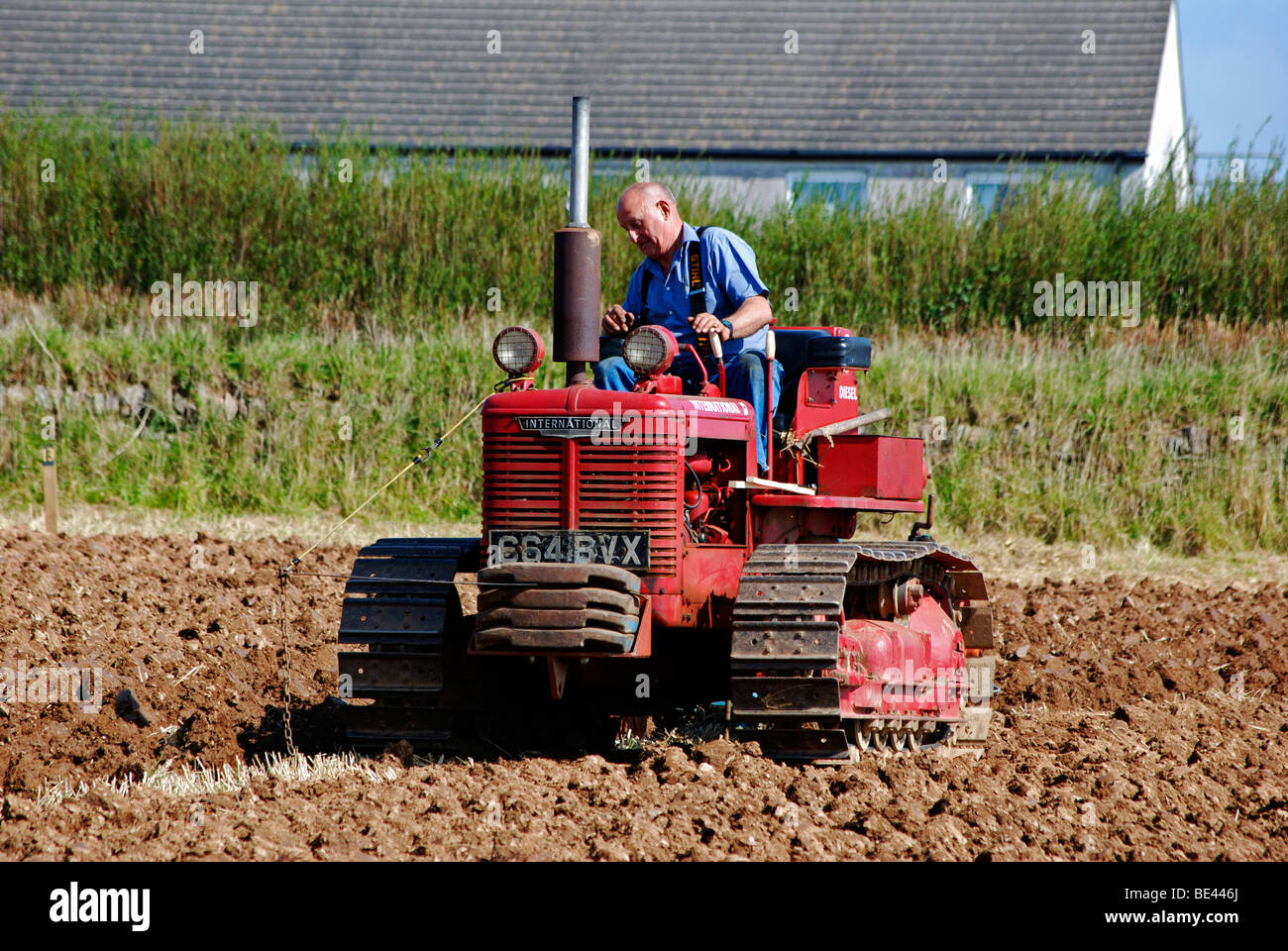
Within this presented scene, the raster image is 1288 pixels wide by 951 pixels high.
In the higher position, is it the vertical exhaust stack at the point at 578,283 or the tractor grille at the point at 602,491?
the vertical exhaust stack at the point at 578,283

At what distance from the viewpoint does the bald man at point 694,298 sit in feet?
20.4

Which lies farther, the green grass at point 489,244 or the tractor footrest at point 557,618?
the green grass at point 489,244

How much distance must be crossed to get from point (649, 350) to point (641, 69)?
19.6 meters

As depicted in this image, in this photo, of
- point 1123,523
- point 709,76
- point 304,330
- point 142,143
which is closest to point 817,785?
point 1123,523

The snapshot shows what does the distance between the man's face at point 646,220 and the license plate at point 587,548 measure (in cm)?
145

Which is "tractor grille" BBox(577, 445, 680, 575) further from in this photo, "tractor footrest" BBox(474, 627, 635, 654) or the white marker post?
the white marker post

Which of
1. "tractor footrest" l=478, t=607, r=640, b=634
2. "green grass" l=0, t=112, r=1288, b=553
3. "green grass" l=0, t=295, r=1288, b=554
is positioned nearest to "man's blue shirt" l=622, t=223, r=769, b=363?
"tractor footrest" l=478, t=607, r=640, b=634

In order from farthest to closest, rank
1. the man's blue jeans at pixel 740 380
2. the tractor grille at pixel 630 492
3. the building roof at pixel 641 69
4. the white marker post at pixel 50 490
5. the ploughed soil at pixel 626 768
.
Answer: the building roof at pixel 641 69 → the white marker post at pixel 50 490 → the man's blue jeans at pixel 740 380 → the tractor grille at pixel 630 492 → the ploughed soil at pixel 626 768

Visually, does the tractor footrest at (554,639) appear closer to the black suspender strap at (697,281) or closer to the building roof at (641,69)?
the black suspender strap at (697,281)

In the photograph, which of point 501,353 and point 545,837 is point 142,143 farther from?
point 545,837

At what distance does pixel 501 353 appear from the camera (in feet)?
19.1

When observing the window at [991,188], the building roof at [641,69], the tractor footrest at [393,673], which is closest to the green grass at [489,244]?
the window at [991,188]

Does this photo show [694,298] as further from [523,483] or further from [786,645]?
[786,645]

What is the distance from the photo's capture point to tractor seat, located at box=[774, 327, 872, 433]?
6.74 meters
